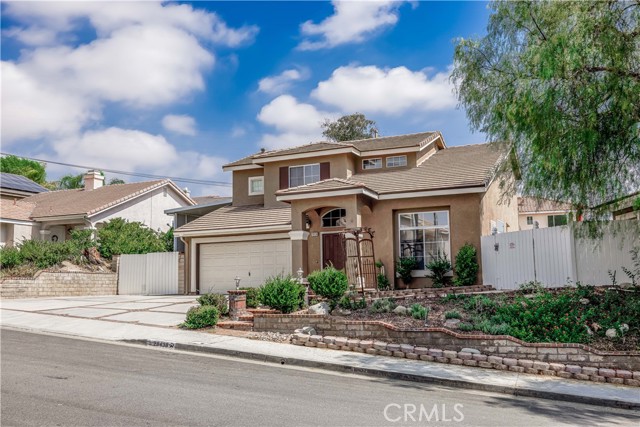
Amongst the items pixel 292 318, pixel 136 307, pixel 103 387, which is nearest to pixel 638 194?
pixel 292 318

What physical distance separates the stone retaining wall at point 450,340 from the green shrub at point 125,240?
14.2 m

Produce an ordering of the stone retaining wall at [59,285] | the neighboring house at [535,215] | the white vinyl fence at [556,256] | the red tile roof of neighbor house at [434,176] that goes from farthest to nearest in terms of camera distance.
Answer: the neighboring house at [535,215]
the stone retaining wall at [59,285]
the red tile roof of neighbor house at [434,176]
the white vinyl fence at [556,256]

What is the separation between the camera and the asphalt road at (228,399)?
648cm

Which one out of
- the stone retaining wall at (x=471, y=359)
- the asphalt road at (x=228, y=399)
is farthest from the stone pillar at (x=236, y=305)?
the asphalt road at (x=228, y=399)

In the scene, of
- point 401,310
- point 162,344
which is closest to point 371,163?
point 401,310

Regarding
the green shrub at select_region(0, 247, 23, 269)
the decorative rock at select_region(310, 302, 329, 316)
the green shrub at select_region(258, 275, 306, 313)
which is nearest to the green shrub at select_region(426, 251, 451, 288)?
the decorative rock at select_region(310, 302, 329, 316)

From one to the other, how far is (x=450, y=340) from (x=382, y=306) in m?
2.51

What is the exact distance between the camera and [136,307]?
17.6 meters

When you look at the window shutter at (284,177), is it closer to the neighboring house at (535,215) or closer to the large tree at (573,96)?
the neighboring house at (535,215)

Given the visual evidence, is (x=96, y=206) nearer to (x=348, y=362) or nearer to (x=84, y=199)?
(x=84, y=199)

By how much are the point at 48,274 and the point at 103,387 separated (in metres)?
16.3

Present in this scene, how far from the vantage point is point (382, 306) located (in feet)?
43.3

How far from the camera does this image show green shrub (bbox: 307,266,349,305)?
14.0 m

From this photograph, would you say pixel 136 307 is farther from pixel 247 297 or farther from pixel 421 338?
pixel 421 338
